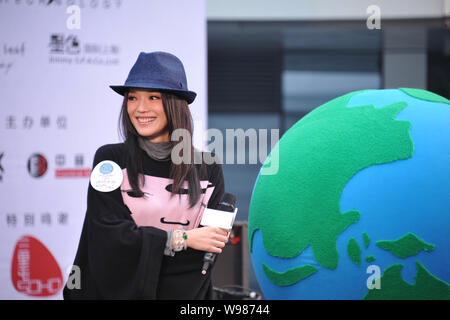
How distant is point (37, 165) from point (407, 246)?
210cm

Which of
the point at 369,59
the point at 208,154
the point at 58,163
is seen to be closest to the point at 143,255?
the point at 208,154

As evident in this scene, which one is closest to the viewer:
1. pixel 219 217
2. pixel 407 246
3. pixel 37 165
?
pixel 407 246

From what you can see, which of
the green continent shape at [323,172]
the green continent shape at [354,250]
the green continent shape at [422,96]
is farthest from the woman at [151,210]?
the green continent shape at [422,96]

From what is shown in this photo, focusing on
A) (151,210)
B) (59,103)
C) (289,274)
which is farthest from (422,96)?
(59,103)

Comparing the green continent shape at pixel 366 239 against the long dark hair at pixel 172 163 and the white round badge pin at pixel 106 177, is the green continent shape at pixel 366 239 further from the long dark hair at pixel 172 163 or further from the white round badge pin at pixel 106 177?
the white round badge pin at pixel 106 177

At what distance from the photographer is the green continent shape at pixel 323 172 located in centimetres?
153

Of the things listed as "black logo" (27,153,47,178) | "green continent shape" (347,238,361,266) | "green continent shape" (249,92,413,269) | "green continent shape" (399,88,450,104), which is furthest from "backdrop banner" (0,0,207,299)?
"green continent shape" (347,238,361,266)

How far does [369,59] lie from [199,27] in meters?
3.78

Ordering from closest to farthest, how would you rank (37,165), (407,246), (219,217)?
1. (407,246)
2. (219,217)
3. (37,165)

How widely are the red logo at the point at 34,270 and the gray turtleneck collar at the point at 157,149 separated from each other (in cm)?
152

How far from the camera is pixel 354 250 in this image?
1500 mm

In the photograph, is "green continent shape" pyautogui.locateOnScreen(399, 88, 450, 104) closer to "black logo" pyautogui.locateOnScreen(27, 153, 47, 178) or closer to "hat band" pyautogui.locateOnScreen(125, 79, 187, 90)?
"hat band" pyautogui.locateOnScreen(125, 79, 187, 90)

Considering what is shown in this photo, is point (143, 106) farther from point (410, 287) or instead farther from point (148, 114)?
point (410, 287)
